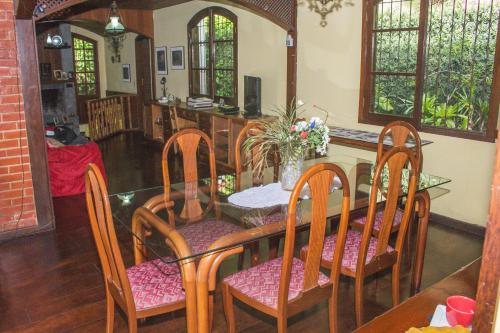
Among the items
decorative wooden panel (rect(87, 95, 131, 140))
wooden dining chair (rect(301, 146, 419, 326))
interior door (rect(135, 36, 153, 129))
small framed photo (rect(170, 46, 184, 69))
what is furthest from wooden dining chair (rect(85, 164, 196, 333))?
decorative wooden panel (rect(87, 95, 131, 140))

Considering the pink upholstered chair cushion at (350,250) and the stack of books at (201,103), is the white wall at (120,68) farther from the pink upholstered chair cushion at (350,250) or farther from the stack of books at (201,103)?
the pink upholstered chair cushion at (350,250)

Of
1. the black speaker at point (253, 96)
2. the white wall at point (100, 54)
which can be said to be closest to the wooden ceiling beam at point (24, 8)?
the black speaker at point (253, 96)

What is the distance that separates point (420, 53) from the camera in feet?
13.9

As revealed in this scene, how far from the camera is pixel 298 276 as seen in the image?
2.24 m

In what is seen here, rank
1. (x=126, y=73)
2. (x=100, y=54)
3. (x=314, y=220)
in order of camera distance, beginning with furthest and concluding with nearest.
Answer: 1. (x=100, y=54)
2. (x=126, y=73)
3. (x=314, y=220)

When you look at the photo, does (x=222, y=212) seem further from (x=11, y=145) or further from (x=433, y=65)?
(x=433, y=65)

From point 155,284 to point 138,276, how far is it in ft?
0.35

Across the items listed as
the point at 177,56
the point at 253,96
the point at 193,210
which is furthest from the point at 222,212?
the point at 177,56

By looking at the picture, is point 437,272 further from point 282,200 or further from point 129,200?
point 129,200

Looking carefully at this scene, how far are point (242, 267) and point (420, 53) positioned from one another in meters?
2.54

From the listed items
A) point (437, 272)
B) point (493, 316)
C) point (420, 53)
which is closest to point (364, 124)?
point (420, 53)

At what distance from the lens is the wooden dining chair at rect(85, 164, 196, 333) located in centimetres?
201

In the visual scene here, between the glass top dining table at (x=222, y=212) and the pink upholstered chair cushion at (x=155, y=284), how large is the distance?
145 mm

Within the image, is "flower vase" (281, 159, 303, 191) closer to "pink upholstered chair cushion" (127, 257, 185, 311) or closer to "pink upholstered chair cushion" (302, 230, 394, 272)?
"pink upholstered chair cushion" (302, 230, 394, 272)
